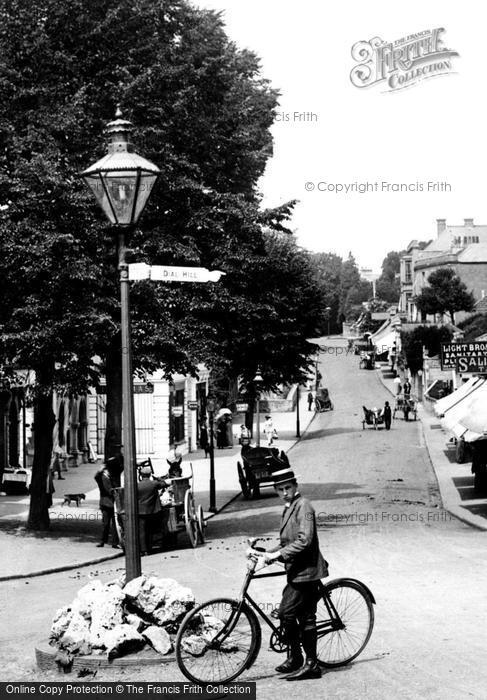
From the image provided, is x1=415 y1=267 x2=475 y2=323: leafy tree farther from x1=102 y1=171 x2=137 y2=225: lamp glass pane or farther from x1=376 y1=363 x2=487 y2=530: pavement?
x1=102 y1=171 x2=137 y2=225: lamp glass pane

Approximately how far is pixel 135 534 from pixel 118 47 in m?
14.1

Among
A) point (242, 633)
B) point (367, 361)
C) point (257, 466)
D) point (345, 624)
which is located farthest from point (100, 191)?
point (367, 361)

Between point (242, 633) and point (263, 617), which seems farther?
point (263, 617)

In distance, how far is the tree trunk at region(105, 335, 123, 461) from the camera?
22.6 meters

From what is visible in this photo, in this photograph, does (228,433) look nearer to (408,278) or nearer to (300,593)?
(300,593)

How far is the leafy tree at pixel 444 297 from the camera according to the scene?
8644 cm

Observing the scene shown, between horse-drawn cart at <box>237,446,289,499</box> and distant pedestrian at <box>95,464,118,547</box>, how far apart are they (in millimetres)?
9307

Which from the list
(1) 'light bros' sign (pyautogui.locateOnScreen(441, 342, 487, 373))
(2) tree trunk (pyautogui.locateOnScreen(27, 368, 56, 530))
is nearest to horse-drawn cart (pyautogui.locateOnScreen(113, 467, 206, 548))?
(2) tree trunk (pyautogui.locateOnScreen(27, 368, 56, 530))

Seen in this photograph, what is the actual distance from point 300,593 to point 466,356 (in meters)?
22.1

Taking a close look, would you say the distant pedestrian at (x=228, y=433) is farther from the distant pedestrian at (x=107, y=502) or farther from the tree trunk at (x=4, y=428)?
the distant pedestrian at (x=107, y=502)

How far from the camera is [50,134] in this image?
66.4 feet

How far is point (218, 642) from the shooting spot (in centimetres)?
921

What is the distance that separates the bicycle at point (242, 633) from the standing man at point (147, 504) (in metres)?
8.75

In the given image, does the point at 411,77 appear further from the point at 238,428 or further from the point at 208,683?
the point at 238,428
